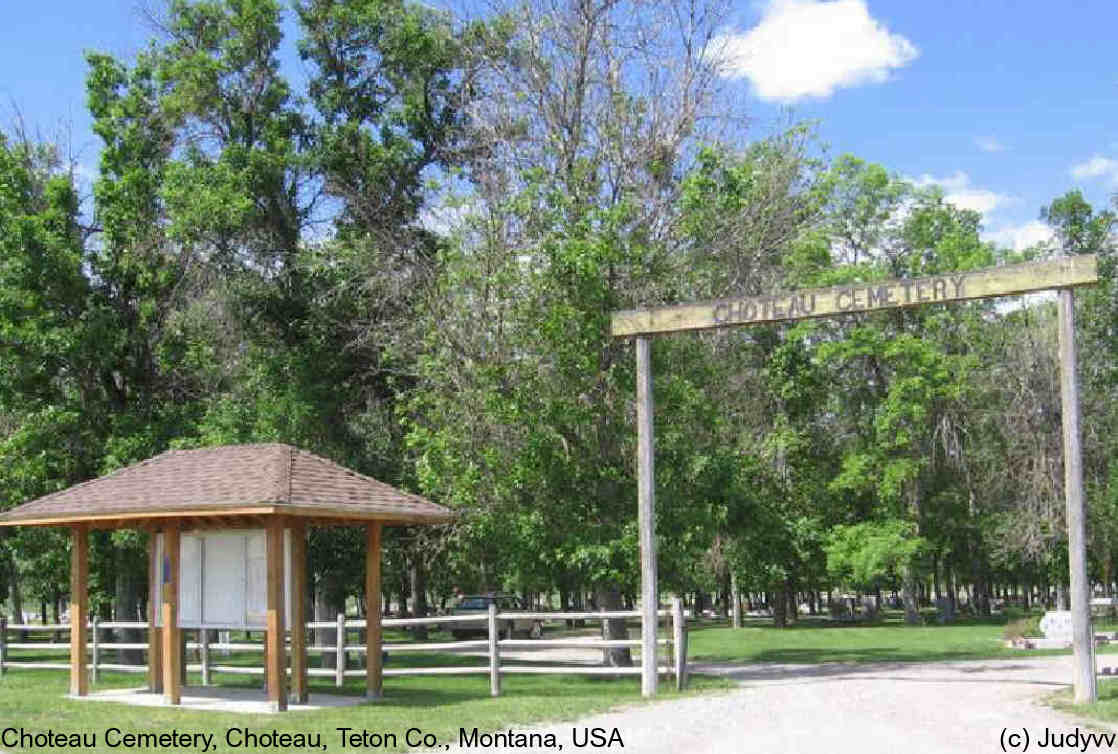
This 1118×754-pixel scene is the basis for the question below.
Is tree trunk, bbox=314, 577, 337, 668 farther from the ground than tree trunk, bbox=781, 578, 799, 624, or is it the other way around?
tree trunk, bbox=314, 577, 337, 668

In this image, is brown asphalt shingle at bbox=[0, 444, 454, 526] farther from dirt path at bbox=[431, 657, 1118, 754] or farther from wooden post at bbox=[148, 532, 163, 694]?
dirt path at bbox=[431, 657, 1118, 754]

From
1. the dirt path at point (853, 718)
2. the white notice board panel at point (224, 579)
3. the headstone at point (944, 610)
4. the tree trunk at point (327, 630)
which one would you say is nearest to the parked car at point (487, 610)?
the tree trunk at point (327, 630)

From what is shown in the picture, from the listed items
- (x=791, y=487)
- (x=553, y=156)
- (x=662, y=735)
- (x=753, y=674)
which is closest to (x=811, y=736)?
(x=662, y=735)

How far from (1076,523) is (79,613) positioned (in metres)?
14.8

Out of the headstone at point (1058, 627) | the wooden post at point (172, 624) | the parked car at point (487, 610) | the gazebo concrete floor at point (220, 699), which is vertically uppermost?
Answer: the wooden post at point (172, 624)

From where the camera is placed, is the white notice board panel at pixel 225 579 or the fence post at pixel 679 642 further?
the fence post at pixel 679 642

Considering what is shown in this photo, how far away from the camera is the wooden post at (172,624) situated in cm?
1734

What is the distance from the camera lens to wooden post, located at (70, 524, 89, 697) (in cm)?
1886

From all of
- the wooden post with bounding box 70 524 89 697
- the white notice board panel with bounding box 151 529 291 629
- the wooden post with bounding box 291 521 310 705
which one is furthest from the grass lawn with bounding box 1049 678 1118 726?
the wooden post with bounding box 70 524 89 697

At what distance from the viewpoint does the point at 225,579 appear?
1730 centimetres

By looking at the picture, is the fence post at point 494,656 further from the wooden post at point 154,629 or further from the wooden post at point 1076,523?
the wooden post at point 1076,523

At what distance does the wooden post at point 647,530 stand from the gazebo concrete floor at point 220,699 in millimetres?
4194

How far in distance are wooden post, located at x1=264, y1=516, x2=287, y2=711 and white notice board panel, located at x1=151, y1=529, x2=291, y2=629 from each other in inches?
21.4

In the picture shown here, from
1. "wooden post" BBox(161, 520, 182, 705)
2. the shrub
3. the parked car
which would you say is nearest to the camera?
"wooden post" BBox(161, 520, 182, 705)
